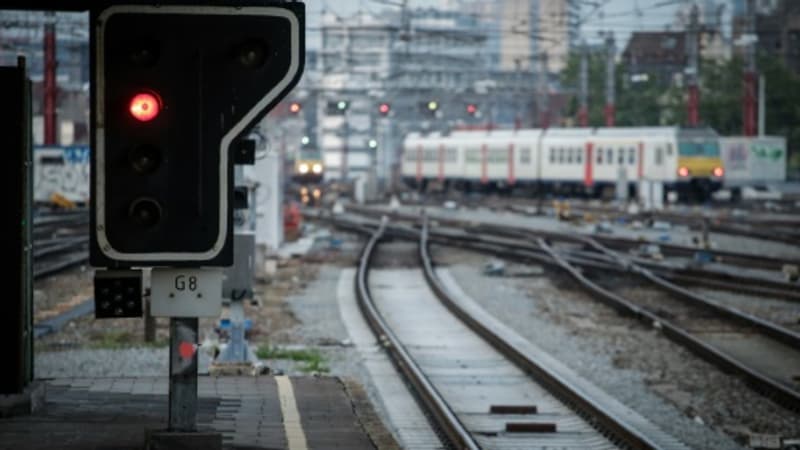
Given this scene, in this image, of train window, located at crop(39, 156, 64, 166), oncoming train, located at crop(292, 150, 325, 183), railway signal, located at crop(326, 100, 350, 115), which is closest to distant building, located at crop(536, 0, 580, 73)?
railway signal, located at crop(326, 100, 350, 115)

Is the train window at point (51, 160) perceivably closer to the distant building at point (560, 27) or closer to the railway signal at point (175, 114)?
the distant building at point (560, 27)

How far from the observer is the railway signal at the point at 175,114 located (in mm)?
7383

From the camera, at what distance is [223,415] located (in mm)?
10398

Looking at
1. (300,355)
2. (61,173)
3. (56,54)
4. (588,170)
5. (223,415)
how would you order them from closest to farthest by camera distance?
(223,415) → (300,355) → (61,173) → (56,54) → (588,170)

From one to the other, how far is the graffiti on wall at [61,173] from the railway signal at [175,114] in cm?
3841

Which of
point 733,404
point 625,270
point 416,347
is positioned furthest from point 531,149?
point 733,404

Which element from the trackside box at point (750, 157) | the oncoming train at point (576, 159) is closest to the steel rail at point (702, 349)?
the oncoming train at point (576, 159)

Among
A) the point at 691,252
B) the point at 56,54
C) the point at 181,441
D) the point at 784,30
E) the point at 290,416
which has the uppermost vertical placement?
the point at 784,30

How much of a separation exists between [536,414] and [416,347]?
5.40 m

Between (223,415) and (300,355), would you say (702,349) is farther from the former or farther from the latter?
(223,415)

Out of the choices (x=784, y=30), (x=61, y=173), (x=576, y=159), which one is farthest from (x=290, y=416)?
(x=784, y=30)

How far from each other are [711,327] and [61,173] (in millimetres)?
31574

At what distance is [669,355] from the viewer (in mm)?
18688

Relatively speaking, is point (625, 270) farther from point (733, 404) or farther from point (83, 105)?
point (83, 105)
